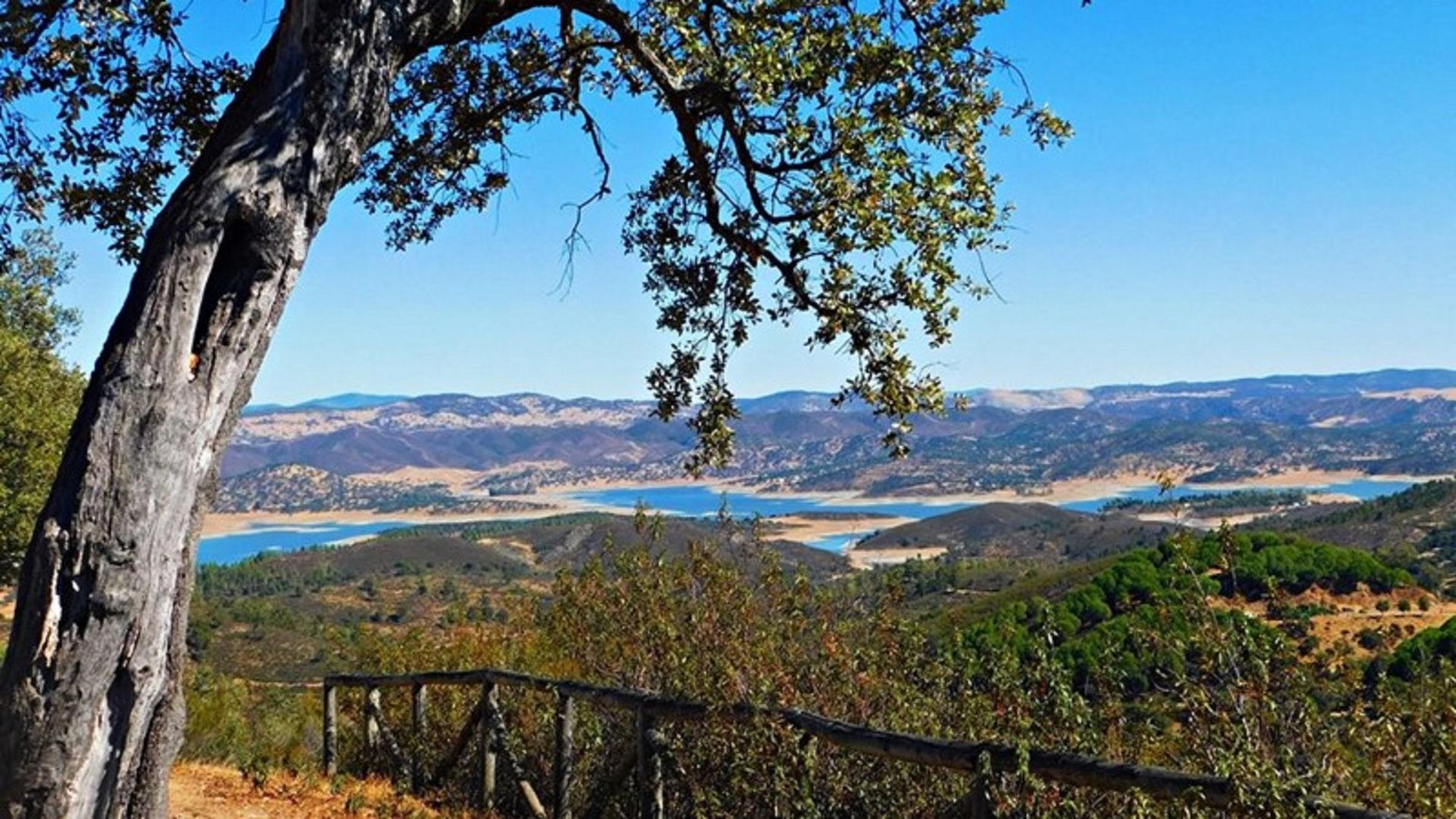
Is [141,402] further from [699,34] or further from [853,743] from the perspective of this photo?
[699,34]

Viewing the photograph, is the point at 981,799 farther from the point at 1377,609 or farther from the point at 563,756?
the point at 1377,609

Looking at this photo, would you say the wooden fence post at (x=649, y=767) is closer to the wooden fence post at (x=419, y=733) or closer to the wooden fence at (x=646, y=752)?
the wooden fence at (x=646, y=752)

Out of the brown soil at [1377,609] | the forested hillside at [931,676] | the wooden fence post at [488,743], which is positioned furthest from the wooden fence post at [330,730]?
the brown soil at [1377,609]

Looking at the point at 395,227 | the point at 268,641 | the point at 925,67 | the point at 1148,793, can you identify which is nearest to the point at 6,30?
the point at 395,227

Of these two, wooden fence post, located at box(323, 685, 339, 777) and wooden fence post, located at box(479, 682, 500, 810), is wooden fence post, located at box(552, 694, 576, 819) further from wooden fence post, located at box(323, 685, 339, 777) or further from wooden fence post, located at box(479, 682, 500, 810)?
wooden fence post, located at box(323, 685, 339, 777)

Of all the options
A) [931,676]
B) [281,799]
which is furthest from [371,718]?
[931,676]
